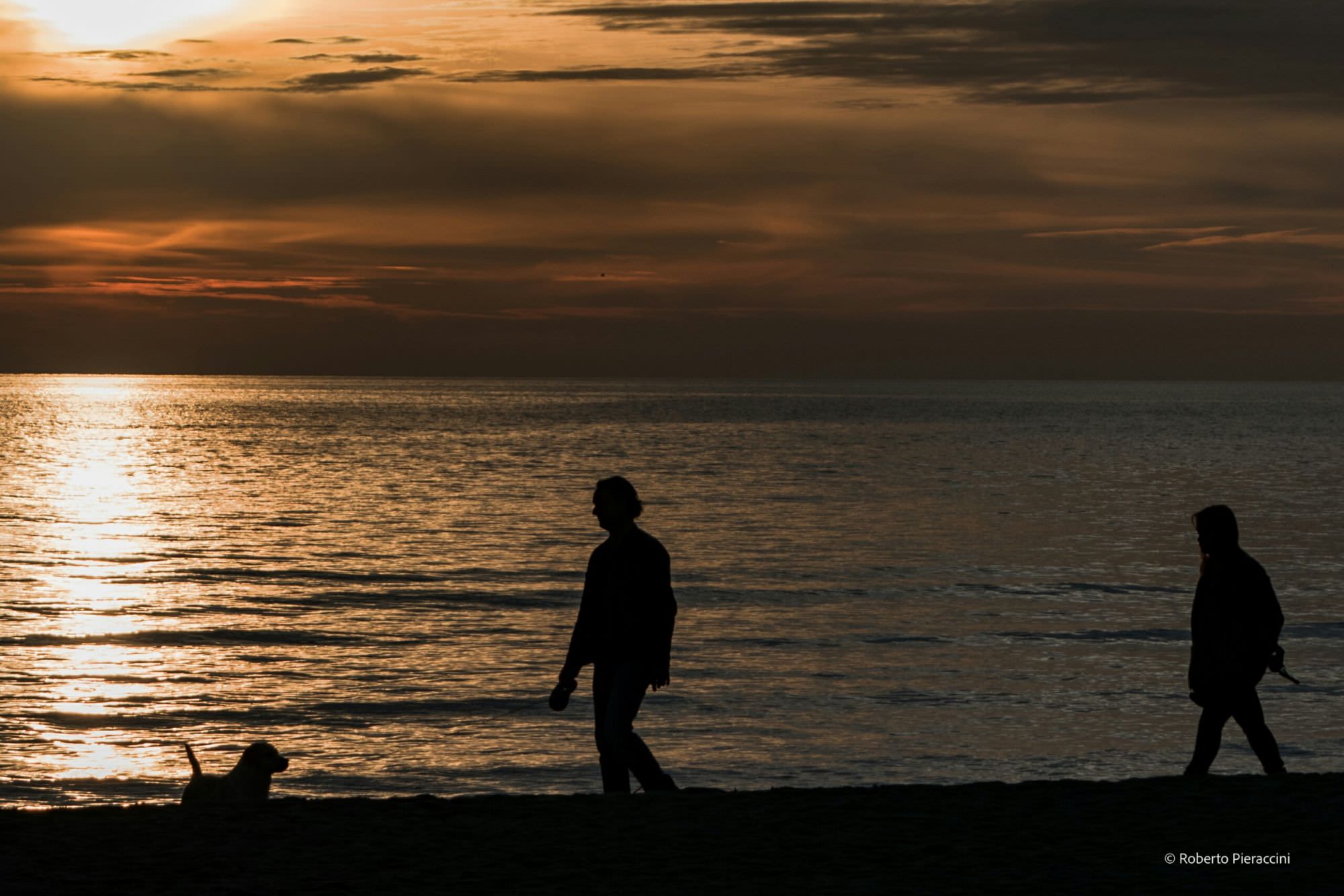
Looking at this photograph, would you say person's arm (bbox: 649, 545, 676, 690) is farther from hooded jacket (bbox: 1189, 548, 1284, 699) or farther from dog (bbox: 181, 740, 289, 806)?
hooded jacket (bbox: 1189, 548, 1284, 699)

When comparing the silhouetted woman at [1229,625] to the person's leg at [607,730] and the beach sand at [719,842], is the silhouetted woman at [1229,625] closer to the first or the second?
the beach sand at [719,842]

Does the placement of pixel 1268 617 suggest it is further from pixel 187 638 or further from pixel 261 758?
pixel 187 638

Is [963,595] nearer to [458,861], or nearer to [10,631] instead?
[10,631]

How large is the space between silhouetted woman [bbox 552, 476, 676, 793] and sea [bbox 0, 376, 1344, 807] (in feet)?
14.5

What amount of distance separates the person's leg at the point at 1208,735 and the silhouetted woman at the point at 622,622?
317 centimetres

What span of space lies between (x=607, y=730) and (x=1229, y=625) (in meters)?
3.51

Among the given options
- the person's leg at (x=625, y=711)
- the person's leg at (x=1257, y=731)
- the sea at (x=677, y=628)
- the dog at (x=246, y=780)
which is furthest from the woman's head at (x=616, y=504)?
the sea at (x=677, y=628)

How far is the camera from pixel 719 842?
22.7 feet

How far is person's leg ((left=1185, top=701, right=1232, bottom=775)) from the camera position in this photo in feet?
27.9

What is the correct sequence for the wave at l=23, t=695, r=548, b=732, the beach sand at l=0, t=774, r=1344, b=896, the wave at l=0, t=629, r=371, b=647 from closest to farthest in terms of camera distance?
the beach sand at l=0, t=774, r=1344, b=896, the wave at l=23, t=695, r=548, b=732, the wave at l=0, t=629, r=371, b=647

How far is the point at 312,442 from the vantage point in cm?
8712

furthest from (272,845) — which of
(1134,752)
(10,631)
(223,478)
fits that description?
(223,478)

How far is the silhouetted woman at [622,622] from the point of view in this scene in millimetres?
7746

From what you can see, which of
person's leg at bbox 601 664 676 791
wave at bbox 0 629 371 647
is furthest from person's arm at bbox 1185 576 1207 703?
wave at bbox 0 629 371 647
